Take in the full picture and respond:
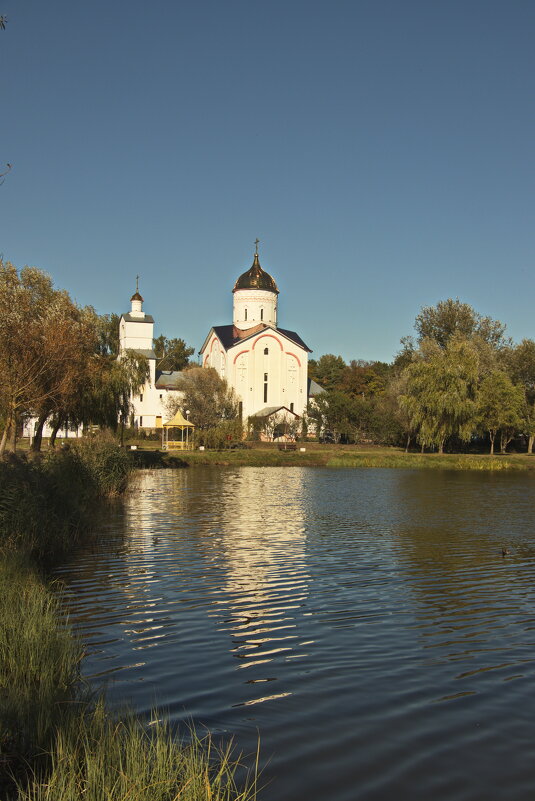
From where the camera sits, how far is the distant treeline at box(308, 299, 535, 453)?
52094 mm

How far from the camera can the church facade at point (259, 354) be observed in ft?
237

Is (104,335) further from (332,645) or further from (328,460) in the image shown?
(332,645)

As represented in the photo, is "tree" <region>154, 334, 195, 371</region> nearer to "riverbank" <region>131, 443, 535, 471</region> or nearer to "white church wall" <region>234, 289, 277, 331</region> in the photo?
"white church wall" <region>234, 289, 277, 331</region>

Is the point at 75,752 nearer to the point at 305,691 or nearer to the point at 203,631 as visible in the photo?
the point at 305,691

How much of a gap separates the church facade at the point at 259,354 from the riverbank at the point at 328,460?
18444 millimetres

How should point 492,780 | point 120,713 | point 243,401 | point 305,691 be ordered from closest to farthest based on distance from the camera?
point 492,780 → point 120,713 → point 305,691 → point 243,401

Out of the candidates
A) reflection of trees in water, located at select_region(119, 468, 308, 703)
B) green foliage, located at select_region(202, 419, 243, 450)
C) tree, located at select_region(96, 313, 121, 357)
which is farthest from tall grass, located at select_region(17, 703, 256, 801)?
green foliage, located at select_region(202, 419, 243, 450)

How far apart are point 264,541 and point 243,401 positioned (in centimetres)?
5643

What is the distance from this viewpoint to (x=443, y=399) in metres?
51.5

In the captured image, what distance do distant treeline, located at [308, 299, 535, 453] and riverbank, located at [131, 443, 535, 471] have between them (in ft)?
11.1

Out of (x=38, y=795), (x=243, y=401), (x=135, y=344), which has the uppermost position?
(x=135, y=344)

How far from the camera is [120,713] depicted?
19.1ft

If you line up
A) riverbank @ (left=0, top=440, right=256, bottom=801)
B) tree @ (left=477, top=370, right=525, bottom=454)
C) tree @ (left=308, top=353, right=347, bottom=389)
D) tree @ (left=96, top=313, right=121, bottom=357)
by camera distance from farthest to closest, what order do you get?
Answer: 1. tree @ (left=308, top=353, right=347, bottom=389)
2. tree @ (left=477, top=370, right=525, bottom=454)
3. tree @ (left=96, top=313, right=121, bottom=357)
4. riverbank @ (left=0, top=440, right=256, bottom=801)

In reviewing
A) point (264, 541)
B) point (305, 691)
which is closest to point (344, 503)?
A: point (264, 541)
